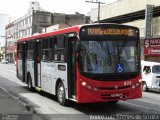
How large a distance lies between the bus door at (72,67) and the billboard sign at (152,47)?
23.8 m

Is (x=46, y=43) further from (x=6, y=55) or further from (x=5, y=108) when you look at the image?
(x=6, y=55)

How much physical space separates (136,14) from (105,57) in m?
31.3

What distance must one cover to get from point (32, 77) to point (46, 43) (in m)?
3.49

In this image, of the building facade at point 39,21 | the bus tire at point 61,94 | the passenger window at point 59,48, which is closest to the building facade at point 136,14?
the passenger window at point 59,48

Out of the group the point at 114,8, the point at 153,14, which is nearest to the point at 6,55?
the point at 114,8

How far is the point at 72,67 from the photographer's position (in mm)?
13555

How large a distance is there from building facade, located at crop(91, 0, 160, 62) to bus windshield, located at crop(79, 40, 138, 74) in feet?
81.0

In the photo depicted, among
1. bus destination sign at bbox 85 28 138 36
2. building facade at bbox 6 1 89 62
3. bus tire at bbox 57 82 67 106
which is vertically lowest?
bus tire at bbox 57 82 67 106

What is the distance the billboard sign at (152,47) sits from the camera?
36.7 metres

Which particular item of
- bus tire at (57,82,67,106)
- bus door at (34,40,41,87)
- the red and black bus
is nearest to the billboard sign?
bus door at (34,40,41,87)

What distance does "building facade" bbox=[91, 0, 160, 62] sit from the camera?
126 feet

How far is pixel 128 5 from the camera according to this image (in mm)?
44219

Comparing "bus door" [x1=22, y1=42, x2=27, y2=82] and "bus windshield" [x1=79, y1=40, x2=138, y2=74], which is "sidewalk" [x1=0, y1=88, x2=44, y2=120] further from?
"bus door" [x1=22, y1=42, x2=27, y2=82]

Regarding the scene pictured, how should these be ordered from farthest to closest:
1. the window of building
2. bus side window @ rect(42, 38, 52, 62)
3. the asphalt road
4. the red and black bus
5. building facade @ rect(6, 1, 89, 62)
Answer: building facade @ rect(6, 1, 89, 62)
the window of building
bus side window @ rect(42, 38, 52, 62)
the red and black bus
the asphalt road
